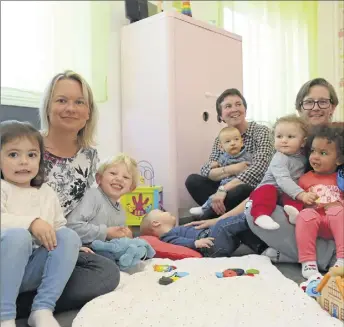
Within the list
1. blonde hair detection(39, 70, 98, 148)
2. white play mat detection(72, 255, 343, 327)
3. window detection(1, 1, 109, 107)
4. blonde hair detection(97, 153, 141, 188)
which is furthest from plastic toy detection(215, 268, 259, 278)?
window detection(1, 1, 109, 107)

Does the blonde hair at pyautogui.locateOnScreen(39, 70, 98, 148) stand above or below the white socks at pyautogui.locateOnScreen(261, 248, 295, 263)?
above

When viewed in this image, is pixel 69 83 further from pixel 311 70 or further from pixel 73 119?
pixel 311 70

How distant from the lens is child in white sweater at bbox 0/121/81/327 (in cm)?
34

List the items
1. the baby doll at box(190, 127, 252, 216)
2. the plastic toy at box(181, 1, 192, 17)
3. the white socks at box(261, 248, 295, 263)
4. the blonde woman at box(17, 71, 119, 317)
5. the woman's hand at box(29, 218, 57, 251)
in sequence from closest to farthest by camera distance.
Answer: the woman's hand at box(29, 218, 57, 251)
the blonde woman at box(17, 71, 119, 317)
the baby doll at box(190, 127, 252, 216)
the white socks at box(261, 248, 295, 263)
the plastic toy at box(181, 1, 192, 17)

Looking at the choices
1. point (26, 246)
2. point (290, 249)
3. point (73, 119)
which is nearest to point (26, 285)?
point (26, 246)

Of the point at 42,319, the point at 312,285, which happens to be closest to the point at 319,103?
the point at 312,285

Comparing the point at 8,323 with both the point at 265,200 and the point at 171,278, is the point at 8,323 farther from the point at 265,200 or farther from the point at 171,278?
the point at 265,200

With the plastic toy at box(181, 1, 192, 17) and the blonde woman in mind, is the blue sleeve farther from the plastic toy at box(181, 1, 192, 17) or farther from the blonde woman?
the plastic toy at box(181, 1, 192, 17)

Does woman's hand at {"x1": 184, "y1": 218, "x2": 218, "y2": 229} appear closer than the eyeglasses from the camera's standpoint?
No

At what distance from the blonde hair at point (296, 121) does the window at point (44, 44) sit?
0.39m

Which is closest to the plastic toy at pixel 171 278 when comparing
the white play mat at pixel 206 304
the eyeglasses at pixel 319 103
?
the white play mat at pixel 206 304

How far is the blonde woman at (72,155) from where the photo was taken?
1.83ft

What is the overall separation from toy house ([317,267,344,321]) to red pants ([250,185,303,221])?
0.58ft

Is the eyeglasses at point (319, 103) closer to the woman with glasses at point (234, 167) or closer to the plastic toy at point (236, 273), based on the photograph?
the woman with glasses at point (234, 167)
